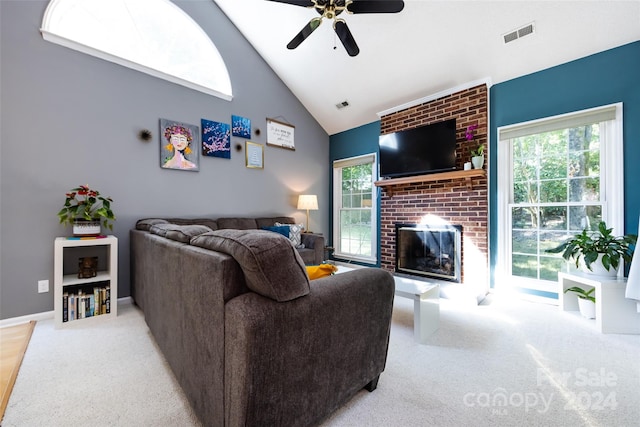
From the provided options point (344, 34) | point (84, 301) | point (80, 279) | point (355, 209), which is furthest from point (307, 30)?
point (84, 301)

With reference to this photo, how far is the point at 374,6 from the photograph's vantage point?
2.12 meters

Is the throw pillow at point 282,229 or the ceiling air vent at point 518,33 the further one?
the throw pillow at point 282,229

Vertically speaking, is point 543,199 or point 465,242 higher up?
point 543,199

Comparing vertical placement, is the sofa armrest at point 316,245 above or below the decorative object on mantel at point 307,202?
below

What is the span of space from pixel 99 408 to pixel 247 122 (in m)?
3.41

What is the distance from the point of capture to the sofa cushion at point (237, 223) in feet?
11.1

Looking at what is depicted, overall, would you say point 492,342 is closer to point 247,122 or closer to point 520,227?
point 520,227

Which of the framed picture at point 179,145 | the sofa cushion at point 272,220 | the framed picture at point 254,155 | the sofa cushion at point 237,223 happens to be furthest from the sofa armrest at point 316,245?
the framed picture at point 179,145

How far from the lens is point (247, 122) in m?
3.81

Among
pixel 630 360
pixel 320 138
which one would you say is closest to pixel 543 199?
pixel 630 360

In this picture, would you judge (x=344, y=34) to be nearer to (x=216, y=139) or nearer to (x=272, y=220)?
(x=216, y=139)

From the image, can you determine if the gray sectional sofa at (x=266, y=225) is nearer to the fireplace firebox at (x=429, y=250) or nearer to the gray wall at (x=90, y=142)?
the gray wall at (x=90, y=142)

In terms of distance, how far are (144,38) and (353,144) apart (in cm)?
321

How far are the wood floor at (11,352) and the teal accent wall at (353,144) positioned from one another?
3855 mm
